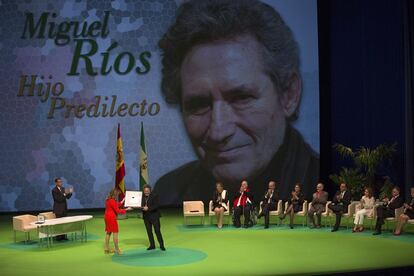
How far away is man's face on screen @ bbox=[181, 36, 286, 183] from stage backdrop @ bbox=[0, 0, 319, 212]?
1.89 feet

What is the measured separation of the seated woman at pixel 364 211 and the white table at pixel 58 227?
5.63 m

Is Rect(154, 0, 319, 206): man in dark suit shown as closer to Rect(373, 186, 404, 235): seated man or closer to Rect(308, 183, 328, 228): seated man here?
Rect(308, 183, 328, 228): seated man

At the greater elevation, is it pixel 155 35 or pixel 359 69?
pixel 155 35

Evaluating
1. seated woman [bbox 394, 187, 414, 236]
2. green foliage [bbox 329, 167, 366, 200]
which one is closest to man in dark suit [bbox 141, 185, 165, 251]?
seated woman [bbox 394, 187, 414, 236]

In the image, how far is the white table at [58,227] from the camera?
11094mm

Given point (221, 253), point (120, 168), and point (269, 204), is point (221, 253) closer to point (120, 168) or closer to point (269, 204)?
point (269, 204)

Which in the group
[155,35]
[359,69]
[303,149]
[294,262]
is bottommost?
[294,262]

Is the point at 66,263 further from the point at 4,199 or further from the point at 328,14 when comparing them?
the point at 328,14

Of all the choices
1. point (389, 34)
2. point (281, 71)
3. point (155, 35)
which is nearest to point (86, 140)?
point (155, 35)

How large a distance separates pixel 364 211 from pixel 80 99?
8456mm

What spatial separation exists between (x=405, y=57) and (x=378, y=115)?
190 centimetres

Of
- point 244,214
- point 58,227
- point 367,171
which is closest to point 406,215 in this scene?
point 244,214

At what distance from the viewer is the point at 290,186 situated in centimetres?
1725

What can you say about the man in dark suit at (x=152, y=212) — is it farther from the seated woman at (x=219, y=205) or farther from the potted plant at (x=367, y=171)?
the potted plant at (x=367, y=171)
